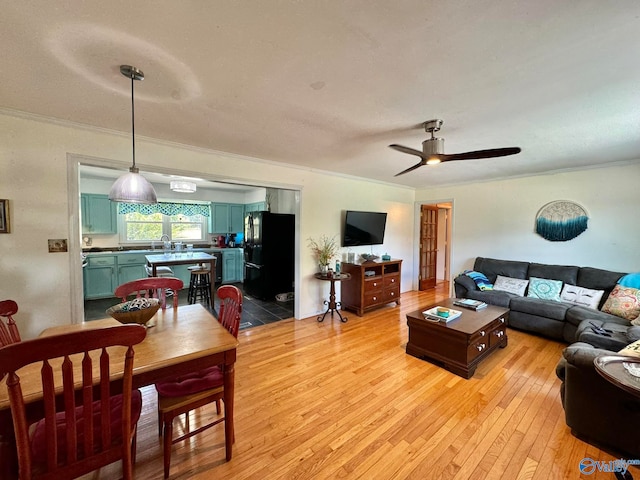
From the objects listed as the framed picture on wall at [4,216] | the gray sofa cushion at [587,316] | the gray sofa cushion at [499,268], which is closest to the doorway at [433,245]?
the gray sofa cushion at [499,268]

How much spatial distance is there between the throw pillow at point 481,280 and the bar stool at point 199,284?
4565mm

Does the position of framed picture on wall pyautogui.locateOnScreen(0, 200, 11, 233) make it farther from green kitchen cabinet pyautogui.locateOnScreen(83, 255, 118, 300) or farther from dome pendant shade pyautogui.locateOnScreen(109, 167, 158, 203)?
green kitchen cabinet pyautogui.locateOnScreen(83, 255, 118, 300)

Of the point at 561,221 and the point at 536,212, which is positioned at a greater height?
the point at 536,212

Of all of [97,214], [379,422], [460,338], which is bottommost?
[379,422]

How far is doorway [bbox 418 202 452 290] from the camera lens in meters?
6.12

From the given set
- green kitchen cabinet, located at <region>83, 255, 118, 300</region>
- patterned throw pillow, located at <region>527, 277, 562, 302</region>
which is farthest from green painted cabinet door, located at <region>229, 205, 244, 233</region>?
patterned throw pillow, located at <region>527, 277, 562, 302</region>

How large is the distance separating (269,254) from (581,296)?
4.73m

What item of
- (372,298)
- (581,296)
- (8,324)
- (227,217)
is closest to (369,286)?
(372,298)

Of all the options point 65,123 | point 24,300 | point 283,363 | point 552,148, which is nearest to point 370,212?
point 552,148

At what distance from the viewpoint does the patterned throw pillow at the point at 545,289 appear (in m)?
3.65

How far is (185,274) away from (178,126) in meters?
4.30

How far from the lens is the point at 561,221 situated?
13.0 feet

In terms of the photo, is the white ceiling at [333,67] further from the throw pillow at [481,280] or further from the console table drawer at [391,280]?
the console table drawer at [391,280]

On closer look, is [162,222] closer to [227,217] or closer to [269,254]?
[227,217]
